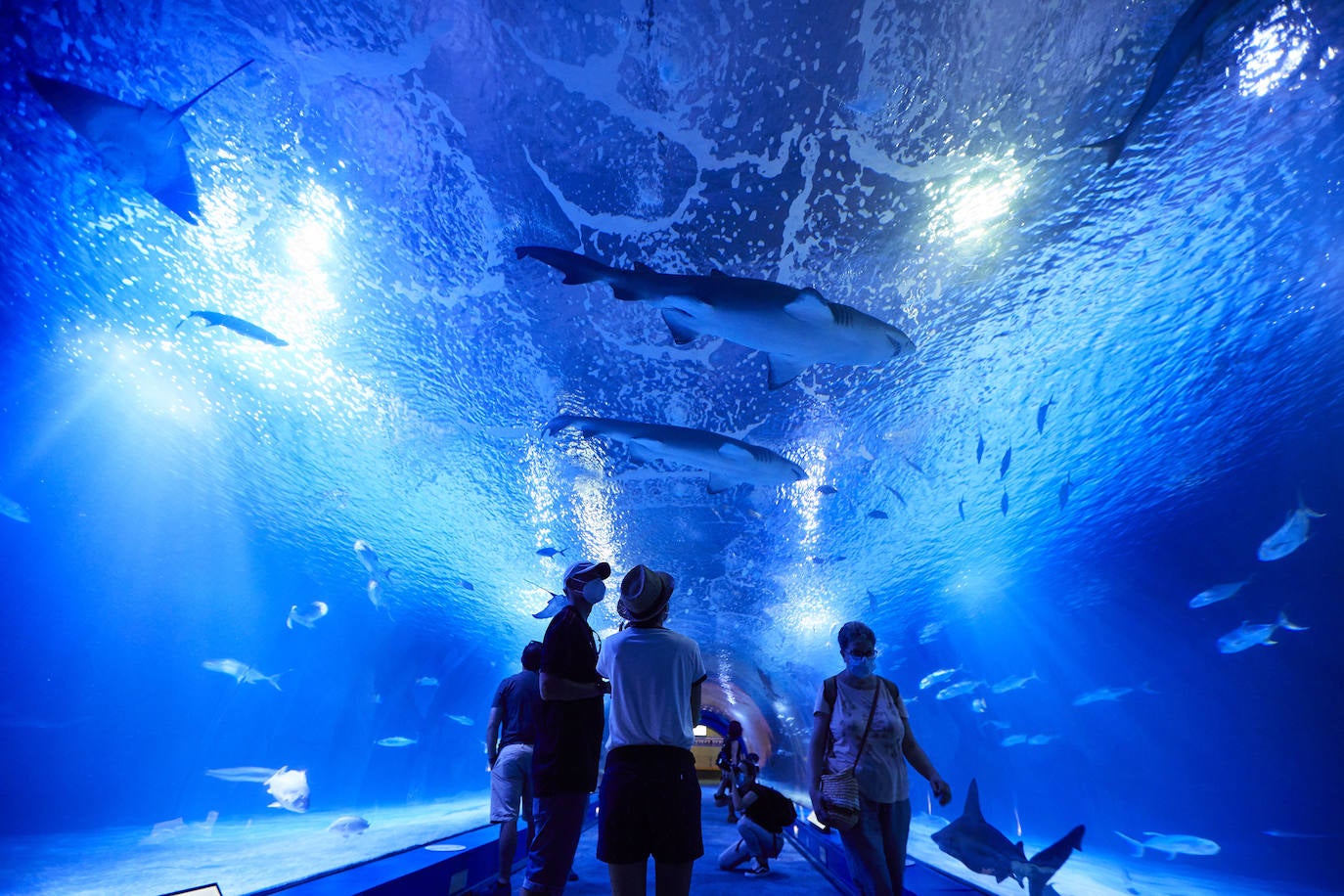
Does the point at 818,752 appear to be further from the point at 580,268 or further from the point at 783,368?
the point at 580,268

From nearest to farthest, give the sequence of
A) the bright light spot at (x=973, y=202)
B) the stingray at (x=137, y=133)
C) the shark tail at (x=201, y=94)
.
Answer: the shark tail at (x=201, y=94)
the stingray at (x=137, y=133)
the bright light spot at (x=973, y=202)

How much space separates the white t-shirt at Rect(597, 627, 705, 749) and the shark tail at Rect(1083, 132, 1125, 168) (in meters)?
4.21

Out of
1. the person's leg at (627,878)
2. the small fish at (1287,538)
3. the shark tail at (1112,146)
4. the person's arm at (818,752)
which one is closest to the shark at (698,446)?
the person's arm at (818,752)

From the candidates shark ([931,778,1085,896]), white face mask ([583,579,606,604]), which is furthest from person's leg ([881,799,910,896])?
shark ([931,778,1085,896])

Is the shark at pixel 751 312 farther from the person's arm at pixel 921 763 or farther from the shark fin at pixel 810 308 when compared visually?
the person's arm at pixel 921 763

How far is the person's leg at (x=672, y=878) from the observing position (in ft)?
7.18

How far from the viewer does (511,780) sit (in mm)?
4422

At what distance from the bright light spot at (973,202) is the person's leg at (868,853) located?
3914 millimetres

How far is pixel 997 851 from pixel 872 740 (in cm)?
356

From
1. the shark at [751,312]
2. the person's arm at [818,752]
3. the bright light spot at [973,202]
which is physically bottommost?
the person's arm at [818,752]

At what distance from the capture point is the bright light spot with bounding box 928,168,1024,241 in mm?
4066

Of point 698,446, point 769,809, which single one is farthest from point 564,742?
point 769,809

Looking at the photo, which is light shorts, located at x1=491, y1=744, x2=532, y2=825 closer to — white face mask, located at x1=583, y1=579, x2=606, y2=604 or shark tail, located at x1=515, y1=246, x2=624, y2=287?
white face mask, located at x1=583, y1=579, x2=606, y2=604

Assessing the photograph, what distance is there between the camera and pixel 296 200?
438 cm
